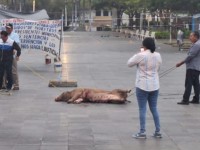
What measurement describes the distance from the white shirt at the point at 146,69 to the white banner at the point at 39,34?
42.0ft

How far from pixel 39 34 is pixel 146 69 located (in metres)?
13.2

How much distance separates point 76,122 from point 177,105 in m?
3.10

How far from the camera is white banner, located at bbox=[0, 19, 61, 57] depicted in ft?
70.4

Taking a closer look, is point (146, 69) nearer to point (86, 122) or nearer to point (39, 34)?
point (86, 122)

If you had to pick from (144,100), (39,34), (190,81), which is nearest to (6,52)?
(190,81)

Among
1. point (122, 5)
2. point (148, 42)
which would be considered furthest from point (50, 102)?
point (122, 5)

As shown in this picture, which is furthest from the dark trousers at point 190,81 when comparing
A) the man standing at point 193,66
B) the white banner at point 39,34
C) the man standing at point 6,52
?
the white banner at point 39,34

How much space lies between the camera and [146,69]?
8836 mm

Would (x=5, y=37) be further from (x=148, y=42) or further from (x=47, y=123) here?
(x=148, y=42)

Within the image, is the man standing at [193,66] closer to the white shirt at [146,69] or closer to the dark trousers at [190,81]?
the dark trousers at [190,81]

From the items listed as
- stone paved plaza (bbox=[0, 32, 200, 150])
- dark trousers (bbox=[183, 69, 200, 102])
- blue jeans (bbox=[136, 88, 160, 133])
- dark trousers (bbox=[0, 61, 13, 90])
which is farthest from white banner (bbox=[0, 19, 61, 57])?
blue jeans (bbox=[136, 88, 160, 133])

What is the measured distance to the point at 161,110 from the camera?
11.8 metres

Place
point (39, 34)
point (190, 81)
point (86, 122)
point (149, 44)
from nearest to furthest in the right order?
point (149, 44) < point (86, 122) < point (190, 81) < point (39, 34)

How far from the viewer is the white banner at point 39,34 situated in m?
21.5
